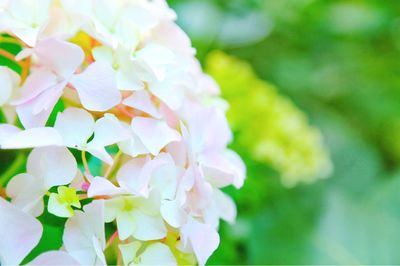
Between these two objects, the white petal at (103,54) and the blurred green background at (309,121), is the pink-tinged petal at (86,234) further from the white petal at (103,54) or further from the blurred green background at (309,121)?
the blurred green background at (309,121)

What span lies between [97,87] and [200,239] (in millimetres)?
106

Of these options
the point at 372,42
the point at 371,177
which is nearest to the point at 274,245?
the point at 371,177

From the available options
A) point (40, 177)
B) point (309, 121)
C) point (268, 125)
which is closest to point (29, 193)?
point (40, 177)

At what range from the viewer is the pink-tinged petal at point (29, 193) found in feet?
1.20

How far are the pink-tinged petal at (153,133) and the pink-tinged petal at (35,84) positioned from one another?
0.06 meters

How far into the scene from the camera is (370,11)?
1.17 metres

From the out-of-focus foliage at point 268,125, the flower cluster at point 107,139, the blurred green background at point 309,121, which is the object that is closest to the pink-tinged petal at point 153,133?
the flower cluster at point 107,139

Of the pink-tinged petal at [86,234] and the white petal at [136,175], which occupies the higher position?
the white petal at [136,175]

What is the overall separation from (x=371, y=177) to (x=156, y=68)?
69 centimetres

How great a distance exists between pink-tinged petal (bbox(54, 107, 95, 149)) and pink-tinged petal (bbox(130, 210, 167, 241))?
2.0 inches

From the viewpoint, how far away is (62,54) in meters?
0.39

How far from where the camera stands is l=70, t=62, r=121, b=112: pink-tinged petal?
38 centimetres

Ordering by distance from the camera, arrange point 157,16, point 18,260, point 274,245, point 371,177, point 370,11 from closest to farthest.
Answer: point 18,260 → point 157,16 → point 274,245 → point 371,177 → point 370,11

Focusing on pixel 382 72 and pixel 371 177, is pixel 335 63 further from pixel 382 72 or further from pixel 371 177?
pixel 371 177
